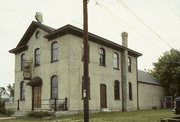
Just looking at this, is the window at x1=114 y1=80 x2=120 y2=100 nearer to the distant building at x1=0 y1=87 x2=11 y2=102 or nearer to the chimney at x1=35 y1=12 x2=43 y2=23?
the chimney at x1=35 y1=12 x2=43 y2=23

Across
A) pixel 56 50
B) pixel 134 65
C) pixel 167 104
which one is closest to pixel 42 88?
pixel 56 50

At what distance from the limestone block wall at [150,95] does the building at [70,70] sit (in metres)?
1.95

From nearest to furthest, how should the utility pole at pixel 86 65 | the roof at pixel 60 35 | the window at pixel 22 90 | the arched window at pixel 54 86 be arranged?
the utility pole at pixel 86 65 < the roof at pixel 60 35 < the arched window at pixel 54 86 < the window at pixel 22 90

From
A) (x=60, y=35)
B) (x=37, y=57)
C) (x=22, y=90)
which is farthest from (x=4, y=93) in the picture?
(x=60, y=35)

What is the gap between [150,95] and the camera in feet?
122

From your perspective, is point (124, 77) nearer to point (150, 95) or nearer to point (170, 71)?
point (150, 95)

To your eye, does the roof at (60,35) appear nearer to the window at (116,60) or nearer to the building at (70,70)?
the building at (70,70)

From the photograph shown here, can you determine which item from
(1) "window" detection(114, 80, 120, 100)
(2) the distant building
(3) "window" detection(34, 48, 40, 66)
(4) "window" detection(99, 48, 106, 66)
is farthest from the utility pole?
(2) the distant building

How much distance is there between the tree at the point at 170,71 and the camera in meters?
39.0

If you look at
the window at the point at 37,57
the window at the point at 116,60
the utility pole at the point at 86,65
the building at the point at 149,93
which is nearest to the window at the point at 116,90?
the window at the point at 116,60

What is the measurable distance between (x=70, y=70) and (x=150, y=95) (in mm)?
17654

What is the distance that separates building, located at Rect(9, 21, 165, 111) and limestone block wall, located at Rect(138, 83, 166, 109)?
195 cm

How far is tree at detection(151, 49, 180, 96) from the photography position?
39.0 m

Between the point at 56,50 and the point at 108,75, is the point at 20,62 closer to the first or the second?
the point at 56,50
